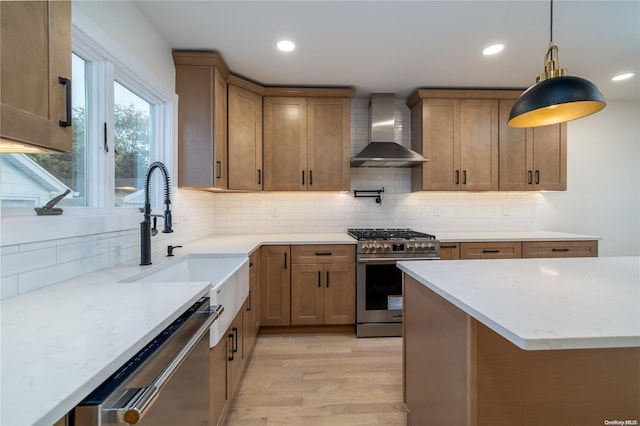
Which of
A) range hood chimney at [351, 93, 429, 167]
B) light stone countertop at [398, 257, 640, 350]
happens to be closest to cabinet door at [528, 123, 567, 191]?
range hood chimney at [351, 93, 429, 167]

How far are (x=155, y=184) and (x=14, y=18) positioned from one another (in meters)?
1.62

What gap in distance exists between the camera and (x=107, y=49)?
153 centimetres

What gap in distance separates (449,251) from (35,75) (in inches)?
121

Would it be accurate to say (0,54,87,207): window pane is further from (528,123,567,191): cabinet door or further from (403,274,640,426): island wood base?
(528,123,567,191): cabinet door

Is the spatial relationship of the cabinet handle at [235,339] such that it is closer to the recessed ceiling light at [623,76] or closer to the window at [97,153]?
the window at [97,153]

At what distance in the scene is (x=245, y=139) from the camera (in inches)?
111

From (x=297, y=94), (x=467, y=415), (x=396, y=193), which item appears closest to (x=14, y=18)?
(x=467, y=415)

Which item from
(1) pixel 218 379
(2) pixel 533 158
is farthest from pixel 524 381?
(2) pixel 533 158

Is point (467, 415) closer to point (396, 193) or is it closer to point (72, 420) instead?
point (72, 420)

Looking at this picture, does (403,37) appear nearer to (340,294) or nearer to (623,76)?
(340,294)

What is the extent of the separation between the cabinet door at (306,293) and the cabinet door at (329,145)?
3.01 ft

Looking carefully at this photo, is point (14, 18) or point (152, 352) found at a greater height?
point (14, 18)

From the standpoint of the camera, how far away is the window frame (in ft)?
3.56

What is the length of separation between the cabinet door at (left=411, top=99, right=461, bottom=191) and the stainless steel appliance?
30.5 inches
